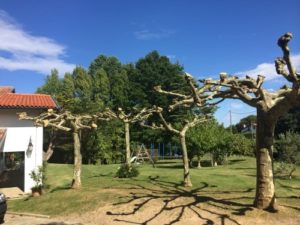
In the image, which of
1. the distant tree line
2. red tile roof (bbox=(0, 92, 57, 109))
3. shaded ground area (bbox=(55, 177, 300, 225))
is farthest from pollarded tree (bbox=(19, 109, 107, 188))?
the distant tree line

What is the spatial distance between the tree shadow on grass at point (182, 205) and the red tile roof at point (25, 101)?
8336mm

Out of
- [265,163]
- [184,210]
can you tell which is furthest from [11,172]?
[265,163]

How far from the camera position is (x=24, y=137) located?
22219 mm

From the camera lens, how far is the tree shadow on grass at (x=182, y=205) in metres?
12.4

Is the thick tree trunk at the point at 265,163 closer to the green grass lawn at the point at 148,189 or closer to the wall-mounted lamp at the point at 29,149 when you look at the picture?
the green grass lawn at the point at 148,189

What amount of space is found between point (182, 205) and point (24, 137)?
11717 millimetres

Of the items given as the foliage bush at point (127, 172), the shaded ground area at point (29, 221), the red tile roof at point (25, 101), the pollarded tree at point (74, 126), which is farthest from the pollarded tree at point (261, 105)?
the red tile roof at point (25, 101)

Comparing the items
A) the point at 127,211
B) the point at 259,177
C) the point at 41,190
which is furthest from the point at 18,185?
the point at 259,177

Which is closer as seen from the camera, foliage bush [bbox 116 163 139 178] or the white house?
the white house

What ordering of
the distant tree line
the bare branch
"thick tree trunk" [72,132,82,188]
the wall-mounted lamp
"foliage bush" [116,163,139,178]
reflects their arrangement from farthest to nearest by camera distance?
the distant tree line, the wall-mounted lamp, "foliage bush" [116,163,139,178], "thick tree trunk" [72,132,82,188], the bare branch

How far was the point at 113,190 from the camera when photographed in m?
17.2

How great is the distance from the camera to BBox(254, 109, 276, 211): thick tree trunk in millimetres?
12436

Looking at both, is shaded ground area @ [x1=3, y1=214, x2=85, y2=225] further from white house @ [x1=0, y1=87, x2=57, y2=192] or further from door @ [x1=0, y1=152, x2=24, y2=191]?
door @ [x1=0, y1=152, x2=24, y2=191]

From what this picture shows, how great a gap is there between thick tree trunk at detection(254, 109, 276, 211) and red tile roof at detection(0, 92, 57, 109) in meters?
12.9
